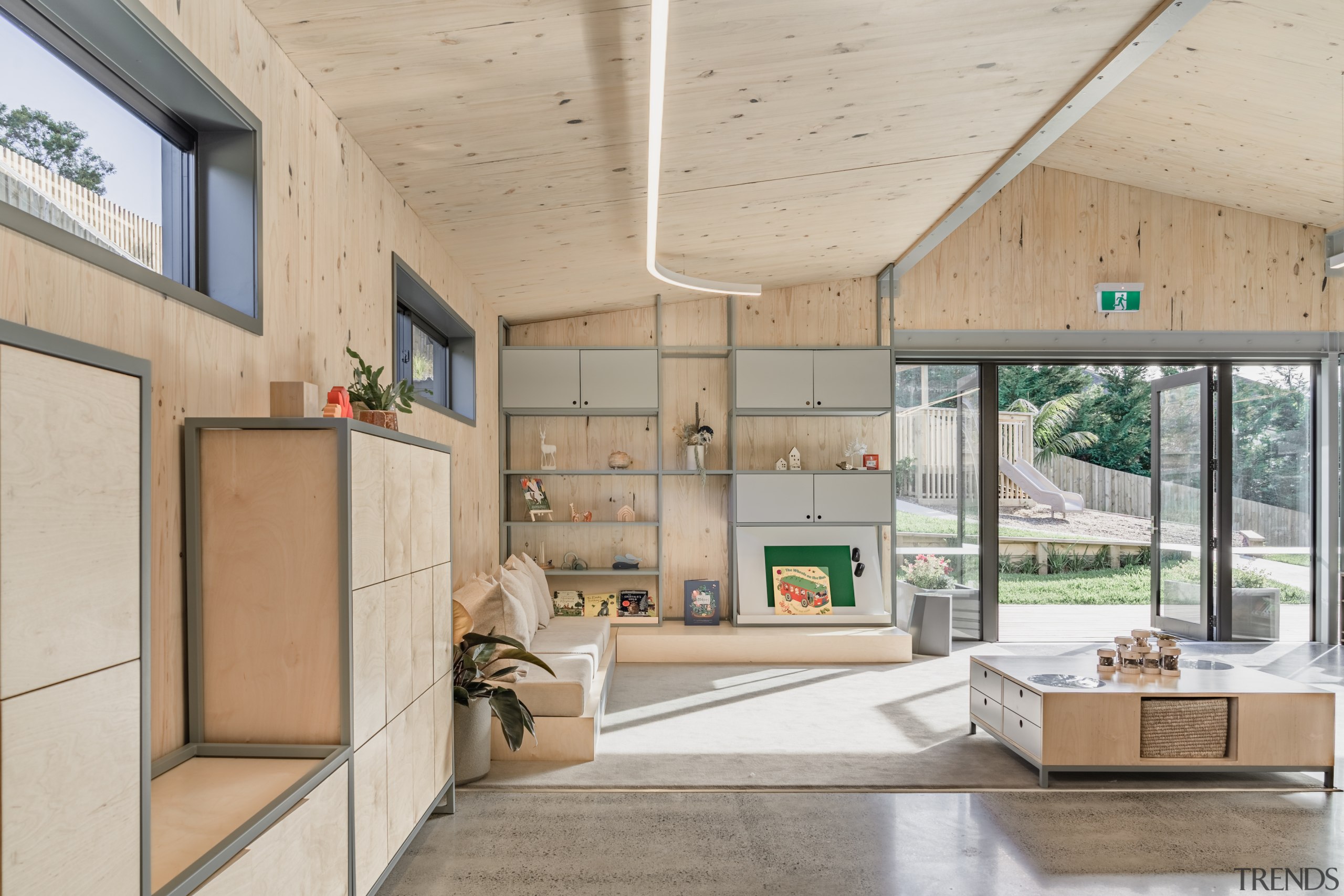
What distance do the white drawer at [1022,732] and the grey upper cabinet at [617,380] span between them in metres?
3.43

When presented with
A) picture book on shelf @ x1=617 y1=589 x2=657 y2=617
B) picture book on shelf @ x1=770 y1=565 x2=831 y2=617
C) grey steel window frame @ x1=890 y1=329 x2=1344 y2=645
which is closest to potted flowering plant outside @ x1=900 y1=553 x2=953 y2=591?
grey steel window frame @ x1=890 y1=329 x2=1344 y2=645

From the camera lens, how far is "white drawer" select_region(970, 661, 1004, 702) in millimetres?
3887

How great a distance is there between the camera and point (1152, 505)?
7.03 metres

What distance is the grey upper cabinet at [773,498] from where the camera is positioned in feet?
20.6

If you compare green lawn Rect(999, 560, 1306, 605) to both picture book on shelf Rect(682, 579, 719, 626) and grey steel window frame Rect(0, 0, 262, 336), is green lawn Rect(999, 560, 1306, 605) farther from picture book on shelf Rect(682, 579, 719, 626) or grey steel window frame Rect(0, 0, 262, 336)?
grey steel window frame Rect(0, 0, 262, 336)

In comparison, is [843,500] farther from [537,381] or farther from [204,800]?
[204,800]

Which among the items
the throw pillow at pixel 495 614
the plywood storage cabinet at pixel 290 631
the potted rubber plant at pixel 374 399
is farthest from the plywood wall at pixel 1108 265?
the plywood storage cabinet at pixel 290 631

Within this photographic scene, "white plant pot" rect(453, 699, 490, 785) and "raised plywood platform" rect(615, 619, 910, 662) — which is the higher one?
"white plant pot" rect(453, 699, 490, 785)

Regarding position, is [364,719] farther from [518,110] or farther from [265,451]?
[518,110]

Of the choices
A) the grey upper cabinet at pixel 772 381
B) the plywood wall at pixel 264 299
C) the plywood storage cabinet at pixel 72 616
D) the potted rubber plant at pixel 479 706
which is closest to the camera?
the plywood storage cabinet at pixel 72 616

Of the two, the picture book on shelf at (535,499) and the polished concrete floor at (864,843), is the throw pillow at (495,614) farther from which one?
the picture book on shelf at (535,499)

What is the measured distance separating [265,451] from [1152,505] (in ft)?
23.5

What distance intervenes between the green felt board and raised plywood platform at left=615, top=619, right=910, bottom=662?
1.78 ft

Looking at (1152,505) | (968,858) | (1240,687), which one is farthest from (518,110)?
(1152,505)
